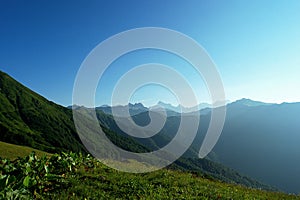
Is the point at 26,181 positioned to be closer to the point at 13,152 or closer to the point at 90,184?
the point at 90,184

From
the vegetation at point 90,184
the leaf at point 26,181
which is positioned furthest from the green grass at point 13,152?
the leaf at point 26,181

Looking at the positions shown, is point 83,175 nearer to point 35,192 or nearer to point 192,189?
point 35,192

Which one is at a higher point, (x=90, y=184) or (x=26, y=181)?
(x=26, y=181)

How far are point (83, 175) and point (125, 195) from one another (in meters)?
5.15

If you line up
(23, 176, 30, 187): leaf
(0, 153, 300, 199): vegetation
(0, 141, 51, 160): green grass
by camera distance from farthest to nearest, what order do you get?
1. (0, 141, 51, 160): green grass
2. (0, 153, 300, 199): vegetation
3. (23, 176, 30, 187): leaf

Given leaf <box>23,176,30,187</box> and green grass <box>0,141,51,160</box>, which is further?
green grass <box>0,141,51,160</box>

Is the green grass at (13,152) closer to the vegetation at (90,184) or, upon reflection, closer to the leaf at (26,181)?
the vegetation at (90,184)

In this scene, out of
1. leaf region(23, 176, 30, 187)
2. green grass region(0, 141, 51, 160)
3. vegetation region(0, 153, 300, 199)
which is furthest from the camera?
green grass region(0, 141, 51, 160)

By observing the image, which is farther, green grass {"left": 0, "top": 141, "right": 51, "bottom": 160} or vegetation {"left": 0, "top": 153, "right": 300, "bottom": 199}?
green grass {"left": 0, "top": 141, "right": 51, "bottom": 160}

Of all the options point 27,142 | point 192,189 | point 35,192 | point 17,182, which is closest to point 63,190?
point 35,192

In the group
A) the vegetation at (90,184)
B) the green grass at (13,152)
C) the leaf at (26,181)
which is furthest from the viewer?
the green grass at (13,152)

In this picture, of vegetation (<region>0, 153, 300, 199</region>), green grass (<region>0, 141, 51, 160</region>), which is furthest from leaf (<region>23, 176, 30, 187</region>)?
green grass (<region>0, 141, 51, 160</region>)

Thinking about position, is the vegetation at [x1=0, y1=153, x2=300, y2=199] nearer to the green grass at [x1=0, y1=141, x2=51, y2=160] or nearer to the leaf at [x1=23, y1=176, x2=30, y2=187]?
the leaf at [x1=23, y1=176, x2=30, y2=187]

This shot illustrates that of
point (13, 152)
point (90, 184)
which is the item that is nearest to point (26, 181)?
point (90, 184)
